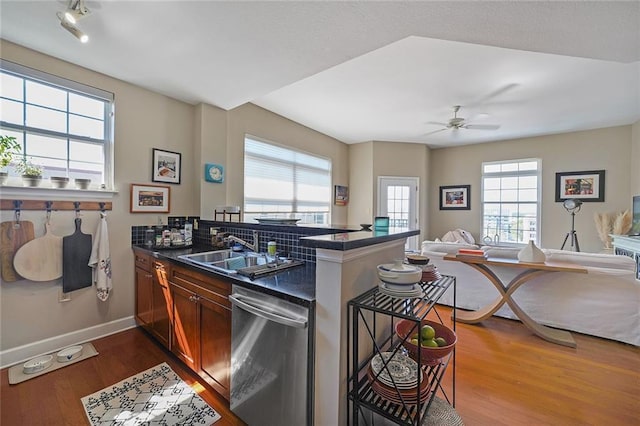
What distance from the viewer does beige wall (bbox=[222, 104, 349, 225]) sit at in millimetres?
3580

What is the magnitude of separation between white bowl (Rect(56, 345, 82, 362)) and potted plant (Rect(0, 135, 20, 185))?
1473 mm

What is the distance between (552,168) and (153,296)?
22.4ft

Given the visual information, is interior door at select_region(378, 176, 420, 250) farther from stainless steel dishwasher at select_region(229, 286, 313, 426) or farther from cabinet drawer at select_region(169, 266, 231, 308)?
stainless steel dishwasher at select_region(229, 286, 313, 426)

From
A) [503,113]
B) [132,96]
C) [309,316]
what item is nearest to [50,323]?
[132,96]

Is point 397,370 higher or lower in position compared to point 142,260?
lower

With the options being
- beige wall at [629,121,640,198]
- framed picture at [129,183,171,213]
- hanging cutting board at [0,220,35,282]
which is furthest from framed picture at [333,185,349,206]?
beige wall at [629,121,640,198]

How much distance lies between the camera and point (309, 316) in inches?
48.2

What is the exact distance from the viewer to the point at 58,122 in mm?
2387

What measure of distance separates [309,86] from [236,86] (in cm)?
91

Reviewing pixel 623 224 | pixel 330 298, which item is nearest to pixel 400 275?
pixel 330 298

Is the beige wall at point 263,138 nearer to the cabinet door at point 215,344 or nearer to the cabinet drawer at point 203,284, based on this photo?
the cabinet drawer at point 203,284

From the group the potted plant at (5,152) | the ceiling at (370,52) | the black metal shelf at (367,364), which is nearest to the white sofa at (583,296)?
the ceiling at (370,52)

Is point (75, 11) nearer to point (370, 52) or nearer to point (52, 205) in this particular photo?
point (52, 205)

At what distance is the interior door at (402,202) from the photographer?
5811 mm
